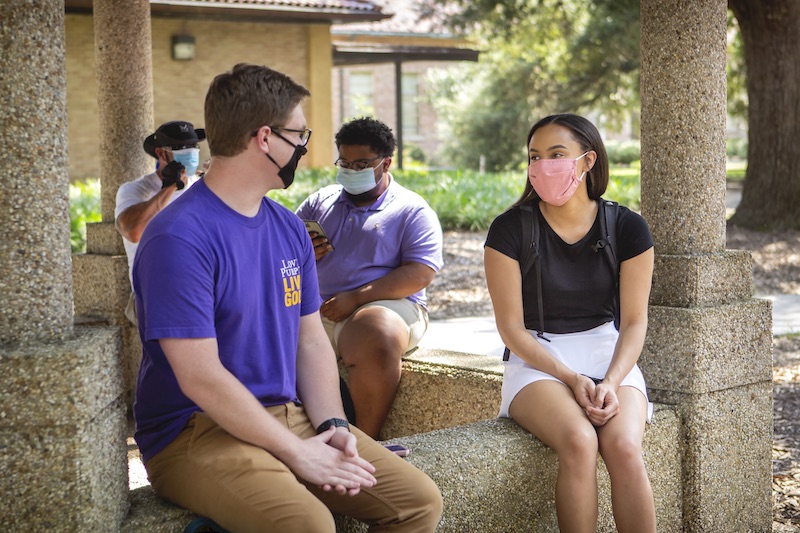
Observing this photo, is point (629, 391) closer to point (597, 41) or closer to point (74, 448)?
point (74, 448)

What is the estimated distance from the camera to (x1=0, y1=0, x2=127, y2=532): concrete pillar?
258cm

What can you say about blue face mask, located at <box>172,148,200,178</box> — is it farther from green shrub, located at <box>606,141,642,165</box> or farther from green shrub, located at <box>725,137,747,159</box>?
green shrub, located at <box>725,137,747,159</box>

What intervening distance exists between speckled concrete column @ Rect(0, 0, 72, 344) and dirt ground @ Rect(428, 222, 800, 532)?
3.39 meters

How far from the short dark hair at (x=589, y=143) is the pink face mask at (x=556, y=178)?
9 cm

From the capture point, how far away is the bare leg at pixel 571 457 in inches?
139

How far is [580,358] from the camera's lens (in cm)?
392

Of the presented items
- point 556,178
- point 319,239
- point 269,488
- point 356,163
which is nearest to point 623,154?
point 356,163

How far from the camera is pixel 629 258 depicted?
154 inches

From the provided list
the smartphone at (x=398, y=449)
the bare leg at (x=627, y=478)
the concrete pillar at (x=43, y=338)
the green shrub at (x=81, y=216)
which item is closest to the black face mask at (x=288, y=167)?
the concrete pillar at (x=43, y=338)

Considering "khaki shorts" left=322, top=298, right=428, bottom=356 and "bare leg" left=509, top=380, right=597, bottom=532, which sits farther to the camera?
"khaki shorts" left=322, top=298, right=428, bottom=356

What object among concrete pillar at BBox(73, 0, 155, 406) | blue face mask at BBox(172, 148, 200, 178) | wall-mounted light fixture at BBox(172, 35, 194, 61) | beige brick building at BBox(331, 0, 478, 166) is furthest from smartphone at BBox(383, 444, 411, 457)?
beige brick building at BBox(331, 0, 478, 166)

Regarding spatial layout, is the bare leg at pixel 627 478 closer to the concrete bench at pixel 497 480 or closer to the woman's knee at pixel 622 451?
the woman's knee at pixel 622 451

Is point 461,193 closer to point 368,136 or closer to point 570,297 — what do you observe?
point 368,136

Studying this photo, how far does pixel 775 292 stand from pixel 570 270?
721 centimetres
